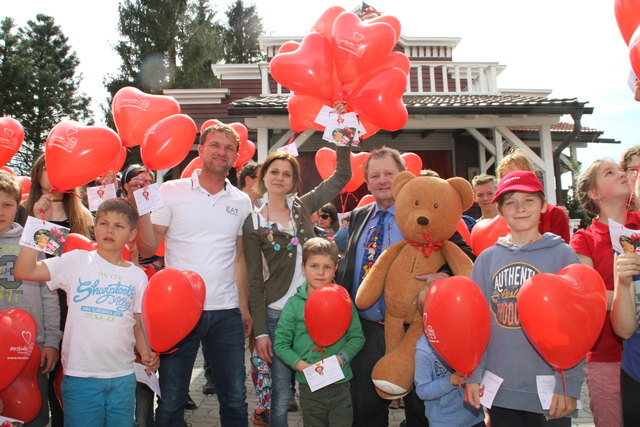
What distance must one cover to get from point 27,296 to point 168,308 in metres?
0.98

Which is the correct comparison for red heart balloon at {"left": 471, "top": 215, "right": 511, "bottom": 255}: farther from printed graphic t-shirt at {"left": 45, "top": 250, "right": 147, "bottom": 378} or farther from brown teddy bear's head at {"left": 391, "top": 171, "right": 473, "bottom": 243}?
printed graphic t-shirt at {"left": 45, "top": 250, "right": 147, "bottom": 378}

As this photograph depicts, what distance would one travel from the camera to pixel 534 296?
5.63 ft

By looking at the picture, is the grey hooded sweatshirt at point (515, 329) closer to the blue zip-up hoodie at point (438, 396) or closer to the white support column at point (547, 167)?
the blue zip-up hoodie at point (438, 396)

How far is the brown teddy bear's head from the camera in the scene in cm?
228

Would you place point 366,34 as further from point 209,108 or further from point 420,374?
point 209,108

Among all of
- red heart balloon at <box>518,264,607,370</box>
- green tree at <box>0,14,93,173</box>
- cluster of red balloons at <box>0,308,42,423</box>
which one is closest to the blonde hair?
red heart balloon at <box>518,264,607,370</box>

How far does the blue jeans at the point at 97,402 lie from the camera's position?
7.23ft

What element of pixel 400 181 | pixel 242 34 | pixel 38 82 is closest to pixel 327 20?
pixel 400 181

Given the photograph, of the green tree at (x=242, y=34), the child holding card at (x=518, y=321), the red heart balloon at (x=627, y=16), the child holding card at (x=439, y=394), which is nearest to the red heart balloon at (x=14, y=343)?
the child holding card at (x=439, y=394)

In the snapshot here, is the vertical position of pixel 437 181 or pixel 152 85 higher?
pixel 152 85

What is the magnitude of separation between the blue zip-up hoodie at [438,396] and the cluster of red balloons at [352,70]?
1.63 metres

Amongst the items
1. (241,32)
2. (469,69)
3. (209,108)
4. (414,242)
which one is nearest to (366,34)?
(414,242)

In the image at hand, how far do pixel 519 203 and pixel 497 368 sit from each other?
0.77 meters

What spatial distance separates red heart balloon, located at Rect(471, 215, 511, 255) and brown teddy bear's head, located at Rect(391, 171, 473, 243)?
0.62m
